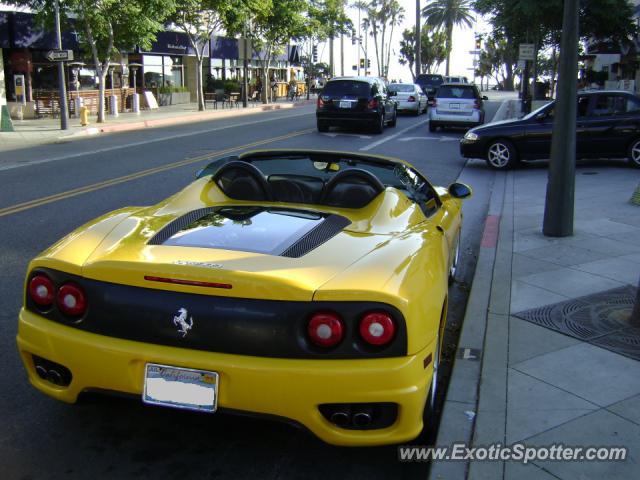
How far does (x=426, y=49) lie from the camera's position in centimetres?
9769

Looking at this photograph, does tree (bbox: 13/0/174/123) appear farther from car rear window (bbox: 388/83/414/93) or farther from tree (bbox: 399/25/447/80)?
tree (bbox: 399/25/447/80)

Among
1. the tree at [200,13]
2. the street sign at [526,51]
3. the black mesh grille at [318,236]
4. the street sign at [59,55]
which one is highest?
the tree at [200,13]

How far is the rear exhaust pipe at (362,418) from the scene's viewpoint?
10.2 ft

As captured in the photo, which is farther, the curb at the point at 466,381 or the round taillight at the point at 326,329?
the curb at the point at 466,381

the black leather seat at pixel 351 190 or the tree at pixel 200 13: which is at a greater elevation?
the tree at pixel 200 13

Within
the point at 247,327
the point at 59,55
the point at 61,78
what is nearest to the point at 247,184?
the point at 247,327

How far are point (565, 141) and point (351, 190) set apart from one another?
180 inches

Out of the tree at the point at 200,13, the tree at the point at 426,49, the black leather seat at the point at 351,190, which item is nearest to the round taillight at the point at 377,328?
the black leather seat at the point at 351,190

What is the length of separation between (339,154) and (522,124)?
10258 millimetres

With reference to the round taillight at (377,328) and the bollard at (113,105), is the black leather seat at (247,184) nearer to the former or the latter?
the round taillight at (377,328)

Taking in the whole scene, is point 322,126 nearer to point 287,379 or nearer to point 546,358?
point 546,358

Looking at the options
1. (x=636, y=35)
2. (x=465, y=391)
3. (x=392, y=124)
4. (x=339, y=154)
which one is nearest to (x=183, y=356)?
(x=465, y=391)

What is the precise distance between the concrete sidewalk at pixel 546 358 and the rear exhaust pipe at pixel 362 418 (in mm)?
483

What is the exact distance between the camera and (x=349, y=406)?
3092 mm
